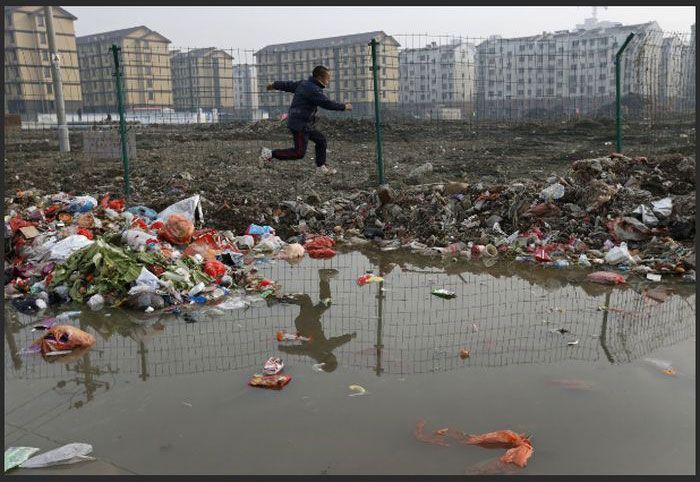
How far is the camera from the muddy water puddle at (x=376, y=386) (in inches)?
110

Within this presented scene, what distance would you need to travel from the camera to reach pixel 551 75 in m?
20.0

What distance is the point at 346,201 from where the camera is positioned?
869 centimetres

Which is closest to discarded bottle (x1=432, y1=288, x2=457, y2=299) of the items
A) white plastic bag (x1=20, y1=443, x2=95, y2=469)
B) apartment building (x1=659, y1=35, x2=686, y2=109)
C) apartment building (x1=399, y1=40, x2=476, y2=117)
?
white plastic bag (x1=20, y1=443, x2=95, y2=469)

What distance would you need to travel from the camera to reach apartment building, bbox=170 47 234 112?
37.6 ft

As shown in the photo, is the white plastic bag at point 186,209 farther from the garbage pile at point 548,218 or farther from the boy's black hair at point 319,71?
the boy's black hair at point 319,71

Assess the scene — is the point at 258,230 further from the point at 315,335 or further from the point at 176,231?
the point at 315,335

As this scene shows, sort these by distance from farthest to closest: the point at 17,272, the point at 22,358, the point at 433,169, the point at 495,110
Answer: the point at 495,110 → the point at 433,169 → the point at 17,272 → the point at 22,358

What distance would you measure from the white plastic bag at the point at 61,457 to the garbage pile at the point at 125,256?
2.26 m

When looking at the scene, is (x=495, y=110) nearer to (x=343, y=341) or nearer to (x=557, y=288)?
(x=557, y=288)

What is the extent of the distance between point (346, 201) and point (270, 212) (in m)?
1.16

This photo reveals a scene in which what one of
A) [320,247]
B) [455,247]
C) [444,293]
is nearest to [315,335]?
[444,293]

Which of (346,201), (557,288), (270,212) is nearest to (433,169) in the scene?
(346,201)

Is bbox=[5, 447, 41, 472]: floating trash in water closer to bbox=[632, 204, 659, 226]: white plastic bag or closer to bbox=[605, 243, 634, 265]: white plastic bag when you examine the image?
bbox=[605, 243, 634, 265]: white plastic bag

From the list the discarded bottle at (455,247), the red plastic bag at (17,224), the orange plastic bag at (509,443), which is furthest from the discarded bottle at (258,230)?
the orange plastic bag at (509,443)
